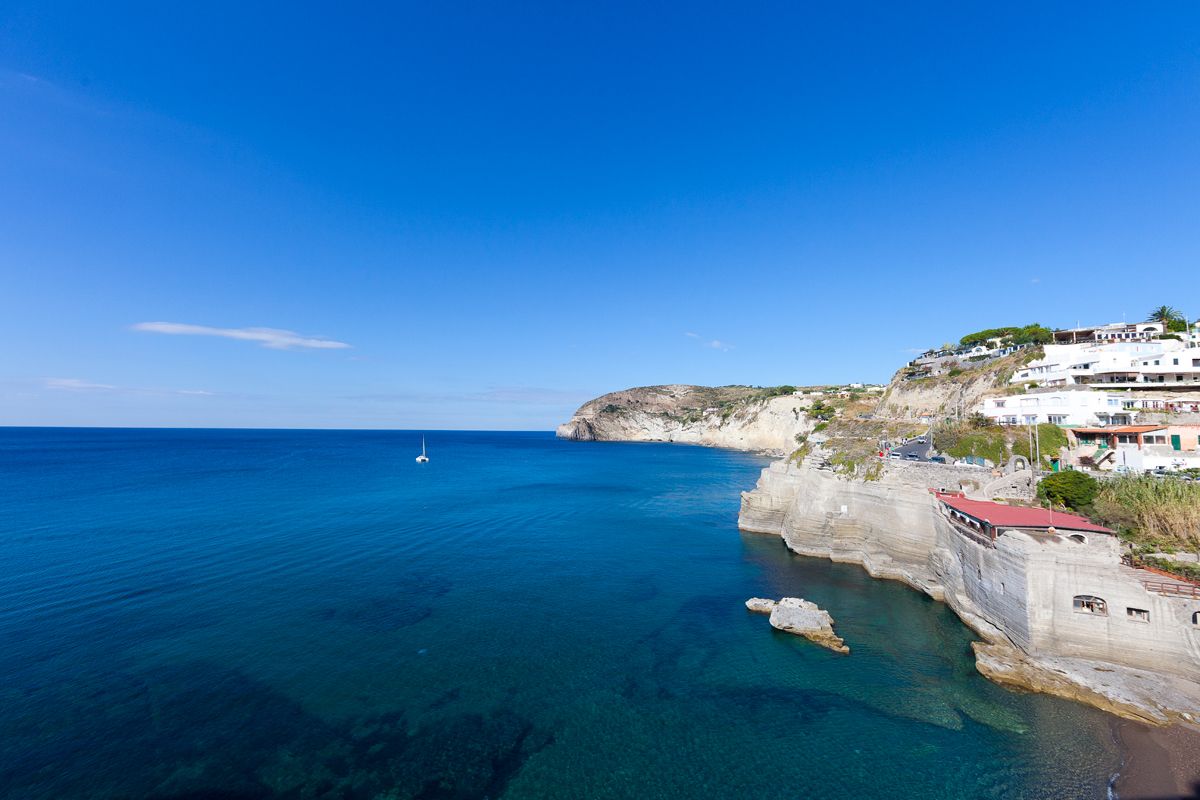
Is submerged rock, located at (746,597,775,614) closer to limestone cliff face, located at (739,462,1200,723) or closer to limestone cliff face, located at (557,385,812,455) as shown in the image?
limestone cliff face, located at (739,462,1200,723)

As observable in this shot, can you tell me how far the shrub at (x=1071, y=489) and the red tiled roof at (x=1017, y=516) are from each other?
88cm

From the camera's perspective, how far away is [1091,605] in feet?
56.7

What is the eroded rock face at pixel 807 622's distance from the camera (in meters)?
20.2

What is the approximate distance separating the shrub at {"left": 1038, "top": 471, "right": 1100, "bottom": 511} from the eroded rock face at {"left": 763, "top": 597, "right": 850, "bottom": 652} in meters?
13.2

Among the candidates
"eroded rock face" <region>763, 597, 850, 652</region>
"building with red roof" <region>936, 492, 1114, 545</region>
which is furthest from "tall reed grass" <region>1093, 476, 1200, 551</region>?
"eroded rock face" <region>763, 597, 850, 652</region>

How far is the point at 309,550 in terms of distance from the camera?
32.8 m

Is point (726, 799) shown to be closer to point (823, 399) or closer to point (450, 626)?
point (450, 626)

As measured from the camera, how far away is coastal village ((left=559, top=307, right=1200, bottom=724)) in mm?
16484

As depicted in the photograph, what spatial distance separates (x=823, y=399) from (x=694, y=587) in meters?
91.2

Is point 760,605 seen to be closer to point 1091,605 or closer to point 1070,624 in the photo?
point 1070,624

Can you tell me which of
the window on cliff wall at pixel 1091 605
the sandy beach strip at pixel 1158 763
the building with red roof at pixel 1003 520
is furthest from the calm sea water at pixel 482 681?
the building with red roof at pixel 1003 520

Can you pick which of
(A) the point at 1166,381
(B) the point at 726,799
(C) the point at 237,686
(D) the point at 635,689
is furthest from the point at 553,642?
(A) the point at 1166,381

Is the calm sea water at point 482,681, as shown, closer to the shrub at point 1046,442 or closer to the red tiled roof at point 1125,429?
the shrub at point 1046,442

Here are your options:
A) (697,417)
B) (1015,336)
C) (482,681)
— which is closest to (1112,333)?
(1015,336)
